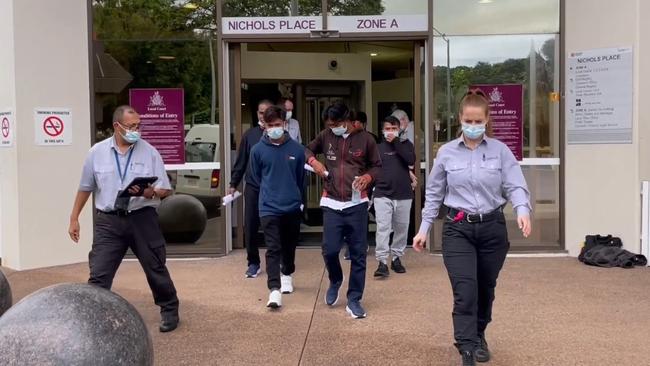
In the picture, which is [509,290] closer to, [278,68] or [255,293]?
[255,293]

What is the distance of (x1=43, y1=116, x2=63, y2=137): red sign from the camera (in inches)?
323

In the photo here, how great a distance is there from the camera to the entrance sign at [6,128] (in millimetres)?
8086

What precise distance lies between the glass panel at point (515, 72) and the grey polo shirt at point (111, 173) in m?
4.45

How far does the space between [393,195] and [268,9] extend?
3082 mm

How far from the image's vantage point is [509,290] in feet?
22.3

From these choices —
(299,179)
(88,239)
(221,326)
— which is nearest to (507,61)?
(299,179)

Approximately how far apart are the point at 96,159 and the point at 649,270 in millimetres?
5899

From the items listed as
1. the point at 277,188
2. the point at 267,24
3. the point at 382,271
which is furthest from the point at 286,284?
the point at 267,24

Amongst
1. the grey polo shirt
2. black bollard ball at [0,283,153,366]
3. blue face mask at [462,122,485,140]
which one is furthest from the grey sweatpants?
black bollard ball at [0,283,153,366]

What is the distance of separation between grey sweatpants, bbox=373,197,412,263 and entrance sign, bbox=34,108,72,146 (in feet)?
12.6

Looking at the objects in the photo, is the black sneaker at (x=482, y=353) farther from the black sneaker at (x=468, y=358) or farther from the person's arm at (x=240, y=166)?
the person's arm at (x=240, y=166)

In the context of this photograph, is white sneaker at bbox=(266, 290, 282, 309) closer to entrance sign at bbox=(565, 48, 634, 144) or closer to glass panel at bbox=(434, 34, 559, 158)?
glass panel at bbox=(434, 34, 559, 158)

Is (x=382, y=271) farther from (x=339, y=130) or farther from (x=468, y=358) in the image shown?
(x=468, y=358)

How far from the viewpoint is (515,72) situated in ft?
28.4
